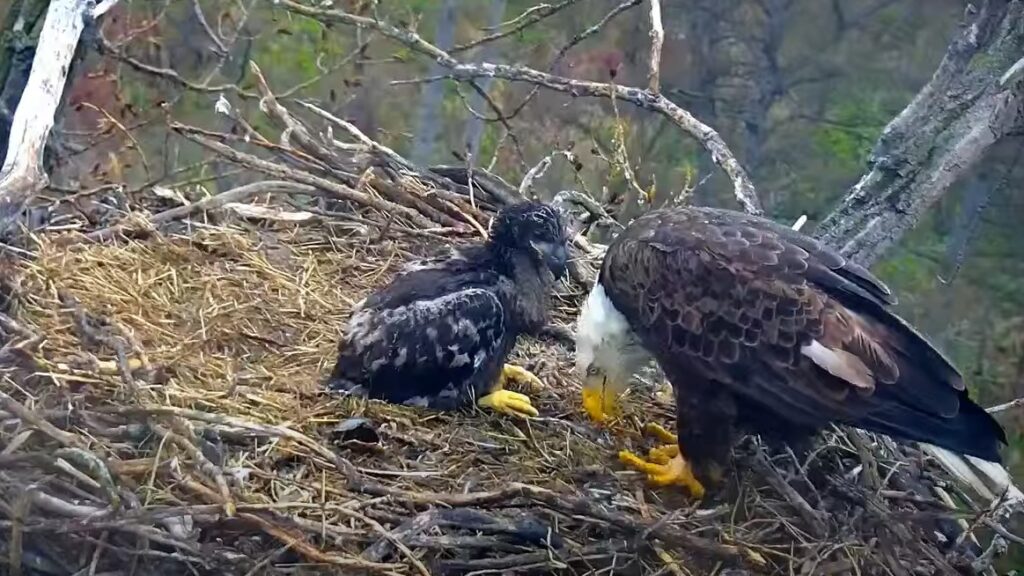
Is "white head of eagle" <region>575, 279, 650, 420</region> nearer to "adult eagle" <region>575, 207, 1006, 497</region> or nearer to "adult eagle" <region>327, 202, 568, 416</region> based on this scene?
"adult eagle" <region>575, 207, 1006, 497</region>

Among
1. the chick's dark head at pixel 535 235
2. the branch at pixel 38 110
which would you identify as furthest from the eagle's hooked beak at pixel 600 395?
the branch at pixel 38 110

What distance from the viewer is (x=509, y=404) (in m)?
4.18

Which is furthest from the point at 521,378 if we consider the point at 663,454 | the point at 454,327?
the point at 663,454

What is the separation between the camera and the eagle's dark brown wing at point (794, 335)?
360 centimetres

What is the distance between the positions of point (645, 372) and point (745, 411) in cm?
96

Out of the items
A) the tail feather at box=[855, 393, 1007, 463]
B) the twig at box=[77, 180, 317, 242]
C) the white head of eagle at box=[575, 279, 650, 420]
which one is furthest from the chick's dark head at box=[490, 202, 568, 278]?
the tail feather at box=[855, 393, 1007, 463]

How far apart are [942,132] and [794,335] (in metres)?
0.96

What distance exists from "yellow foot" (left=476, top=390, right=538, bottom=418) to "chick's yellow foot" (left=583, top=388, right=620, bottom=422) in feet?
0.57

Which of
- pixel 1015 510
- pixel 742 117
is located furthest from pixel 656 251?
pixel 742 117

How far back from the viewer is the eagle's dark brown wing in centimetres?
360

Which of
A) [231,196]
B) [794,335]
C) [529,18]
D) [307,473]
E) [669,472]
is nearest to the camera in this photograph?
[307,473]

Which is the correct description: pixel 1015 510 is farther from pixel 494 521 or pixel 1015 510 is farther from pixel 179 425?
pixel 179 425

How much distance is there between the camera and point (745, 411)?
382 centimetres

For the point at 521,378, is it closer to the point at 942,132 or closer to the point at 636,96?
the point at 636,96
